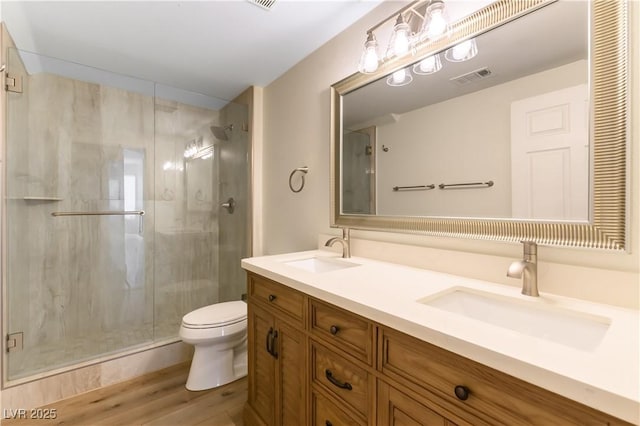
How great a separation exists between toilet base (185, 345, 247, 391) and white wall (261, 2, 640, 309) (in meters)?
0.85

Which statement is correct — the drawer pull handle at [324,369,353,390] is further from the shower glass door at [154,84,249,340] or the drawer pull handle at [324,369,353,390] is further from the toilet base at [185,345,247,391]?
the shower glass door at [154,84,249,340]

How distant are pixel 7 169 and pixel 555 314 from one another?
2853mm

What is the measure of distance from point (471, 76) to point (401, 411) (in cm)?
122

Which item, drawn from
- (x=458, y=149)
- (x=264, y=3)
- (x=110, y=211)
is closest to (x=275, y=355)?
(x=458, y=149)

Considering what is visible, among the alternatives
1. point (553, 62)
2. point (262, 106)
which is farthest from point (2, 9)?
point (553, 62)

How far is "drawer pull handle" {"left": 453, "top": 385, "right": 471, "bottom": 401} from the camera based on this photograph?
0.58 m

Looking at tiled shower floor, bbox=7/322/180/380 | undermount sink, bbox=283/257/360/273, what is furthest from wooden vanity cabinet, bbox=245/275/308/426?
tiled shower floor, bbox=7/322/180/380

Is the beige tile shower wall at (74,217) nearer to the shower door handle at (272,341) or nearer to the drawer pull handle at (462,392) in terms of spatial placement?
the shower door handle at (272,341)

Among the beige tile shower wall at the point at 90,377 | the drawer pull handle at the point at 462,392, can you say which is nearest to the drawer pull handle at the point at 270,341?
the drawer pull handle at the point at 462,392

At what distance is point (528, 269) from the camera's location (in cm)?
83

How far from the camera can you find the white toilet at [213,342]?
67.1 inches

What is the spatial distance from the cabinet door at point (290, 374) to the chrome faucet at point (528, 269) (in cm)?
75

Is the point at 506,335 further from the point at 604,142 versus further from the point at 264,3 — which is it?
the point at 264,3

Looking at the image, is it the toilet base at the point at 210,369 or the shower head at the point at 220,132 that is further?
the shower head at the point at 220,132
